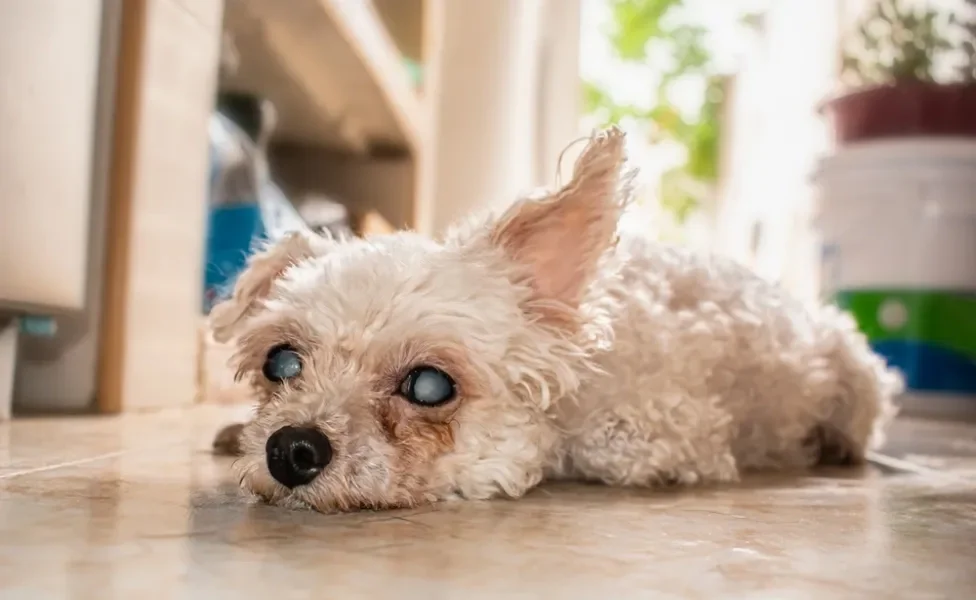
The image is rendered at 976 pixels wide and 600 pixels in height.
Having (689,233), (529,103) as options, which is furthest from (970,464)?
A: (689,233)

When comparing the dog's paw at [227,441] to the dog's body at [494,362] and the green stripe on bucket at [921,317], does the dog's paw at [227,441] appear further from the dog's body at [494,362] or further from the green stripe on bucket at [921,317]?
the green stripe on bucket at [921,317]

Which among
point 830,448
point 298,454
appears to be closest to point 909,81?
point 830,448

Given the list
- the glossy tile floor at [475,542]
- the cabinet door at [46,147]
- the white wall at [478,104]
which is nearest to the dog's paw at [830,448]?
the glossy tile floor at [475,542]

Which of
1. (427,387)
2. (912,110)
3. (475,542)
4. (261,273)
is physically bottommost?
(475,542)

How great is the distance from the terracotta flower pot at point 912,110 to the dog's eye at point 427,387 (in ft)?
6.69

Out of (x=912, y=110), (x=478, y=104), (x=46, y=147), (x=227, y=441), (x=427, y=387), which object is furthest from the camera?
(x=478, y=104)

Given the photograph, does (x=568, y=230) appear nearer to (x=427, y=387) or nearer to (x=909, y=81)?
(x=427, y=387)

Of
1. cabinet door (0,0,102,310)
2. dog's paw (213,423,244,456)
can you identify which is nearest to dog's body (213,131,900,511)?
dog's paw (213,423,244,456)

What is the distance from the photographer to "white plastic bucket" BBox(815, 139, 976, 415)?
2588 millimetres

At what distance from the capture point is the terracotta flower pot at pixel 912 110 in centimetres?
259

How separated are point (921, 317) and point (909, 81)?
60 centimetres

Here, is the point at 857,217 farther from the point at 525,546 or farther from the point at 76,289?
the point at 525,546

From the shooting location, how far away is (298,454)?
86cm

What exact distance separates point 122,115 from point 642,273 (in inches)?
34.2
